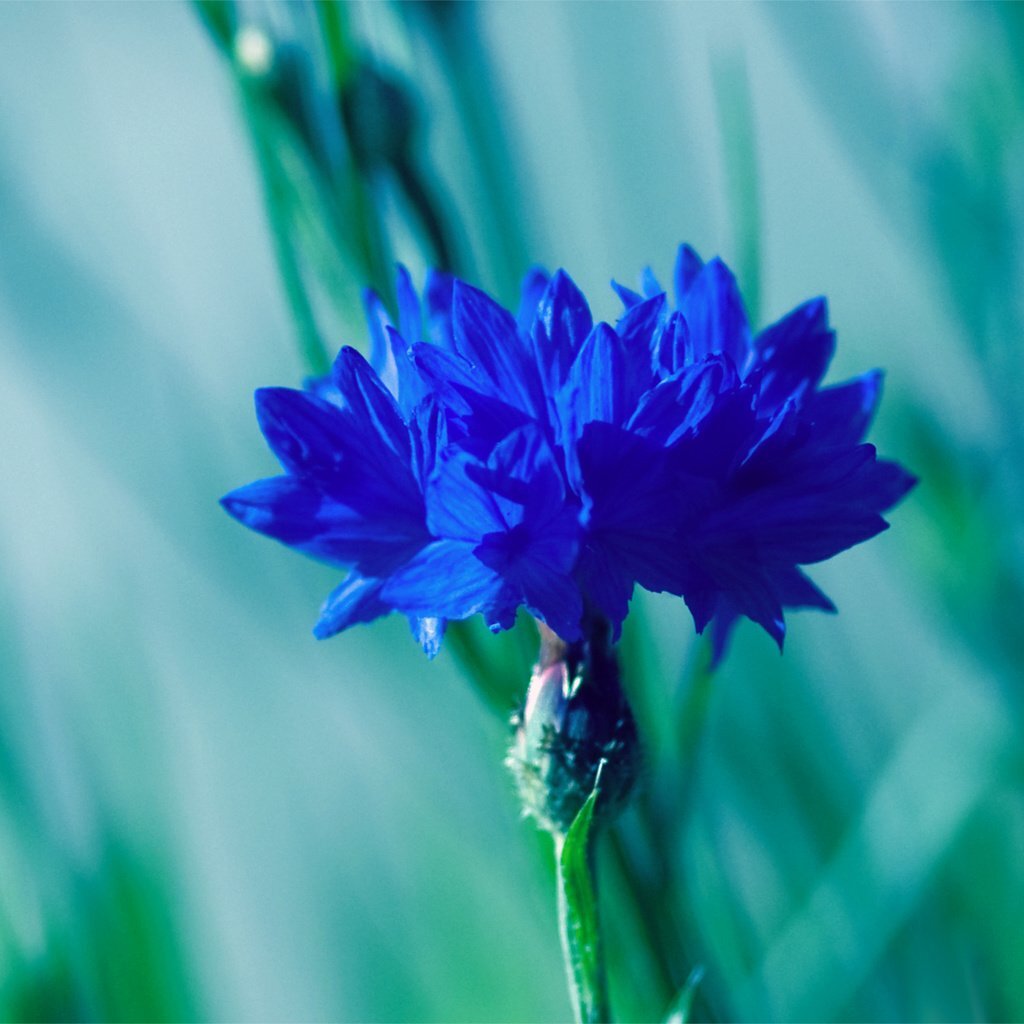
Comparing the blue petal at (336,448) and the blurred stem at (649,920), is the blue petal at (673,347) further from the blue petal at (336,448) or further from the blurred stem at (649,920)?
the blurred stem at (649,920)

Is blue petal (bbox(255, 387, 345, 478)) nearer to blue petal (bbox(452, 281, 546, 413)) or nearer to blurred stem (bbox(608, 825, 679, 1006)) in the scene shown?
blue petal (bbox(452, 281, 546, 413))

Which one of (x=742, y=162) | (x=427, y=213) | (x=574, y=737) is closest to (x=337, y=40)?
(x=427, y=213)

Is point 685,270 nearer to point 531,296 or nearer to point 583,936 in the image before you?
point 531,296

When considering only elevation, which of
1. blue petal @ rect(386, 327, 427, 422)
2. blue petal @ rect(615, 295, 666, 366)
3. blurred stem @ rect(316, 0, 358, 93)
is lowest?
blue petal @ rect(615, 295, 666, 366)

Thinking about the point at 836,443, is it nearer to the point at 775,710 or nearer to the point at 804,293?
the point at 775,710

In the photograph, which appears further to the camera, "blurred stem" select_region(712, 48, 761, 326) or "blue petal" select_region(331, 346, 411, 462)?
"blurred stem" select_region(712, 48, 761, 326)

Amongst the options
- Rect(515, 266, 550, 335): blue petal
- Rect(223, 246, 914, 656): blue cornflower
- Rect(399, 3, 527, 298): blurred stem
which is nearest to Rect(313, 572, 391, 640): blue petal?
Rect(223, 246, 914, 656): blue cornflower

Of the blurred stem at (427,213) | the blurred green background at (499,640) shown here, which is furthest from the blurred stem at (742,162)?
the blurred stem at (427,213)

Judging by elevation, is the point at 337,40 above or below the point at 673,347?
above
